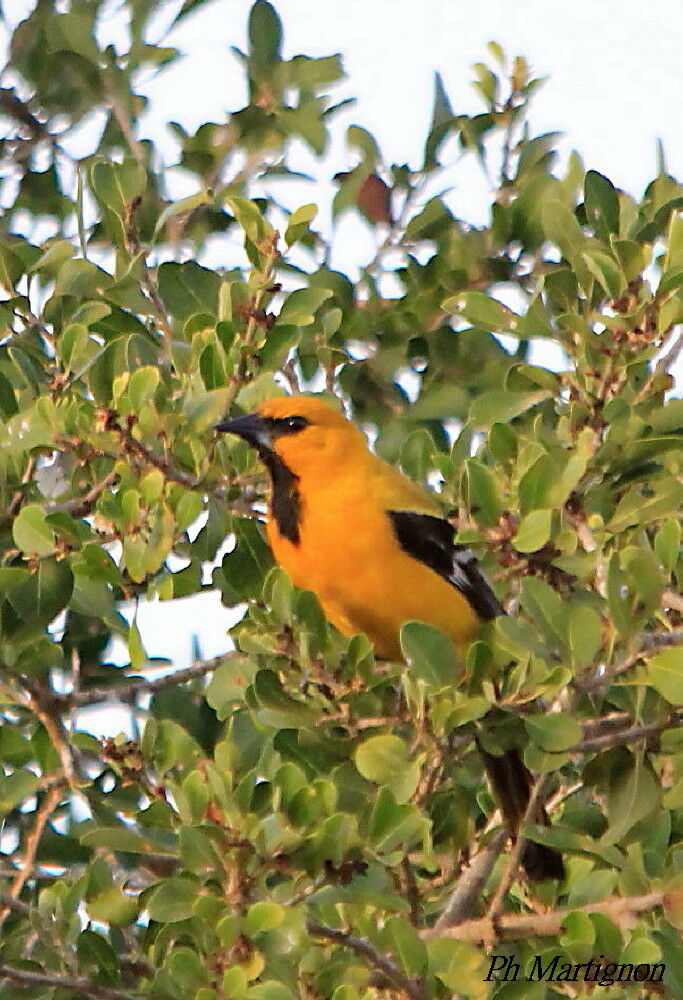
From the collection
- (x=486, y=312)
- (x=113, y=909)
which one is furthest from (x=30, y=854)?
(x=486, y=312)

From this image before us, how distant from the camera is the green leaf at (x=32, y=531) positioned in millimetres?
3350

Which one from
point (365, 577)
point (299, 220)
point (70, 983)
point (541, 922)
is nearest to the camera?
point (70, 983)

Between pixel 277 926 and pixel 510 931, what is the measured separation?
2.34 ft

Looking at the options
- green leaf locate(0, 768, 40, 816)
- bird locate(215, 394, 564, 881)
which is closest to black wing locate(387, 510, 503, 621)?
bird locate(215, 394, 564, 881)

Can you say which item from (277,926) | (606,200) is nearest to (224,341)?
(606,200)

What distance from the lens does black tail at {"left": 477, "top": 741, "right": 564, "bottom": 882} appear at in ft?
12.1

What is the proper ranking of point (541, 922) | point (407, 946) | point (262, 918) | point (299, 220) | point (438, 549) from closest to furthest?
point (262, 918) < point (407, 946) < point (541, 922) < point (299, 220) < point (438, 549)

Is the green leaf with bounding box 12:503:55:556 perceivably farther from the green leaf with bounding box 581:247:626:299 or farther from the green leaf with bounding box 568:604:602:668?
the green leaf with bounding box 581:247:626:299

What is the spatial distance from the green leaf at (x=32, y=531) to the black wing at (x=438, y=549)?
1198mm

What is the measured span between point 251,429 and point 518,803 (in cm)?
119

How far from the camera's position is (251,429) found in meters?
4.09

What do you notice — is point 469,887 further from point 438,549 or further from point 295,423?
point 295,423

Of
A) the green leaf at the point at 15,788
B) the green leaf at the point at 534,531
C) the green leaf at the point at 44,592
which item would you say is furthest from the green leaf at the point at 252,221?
the green leaf at the point at 15,788

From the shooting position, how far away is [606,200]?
3.90 metres
